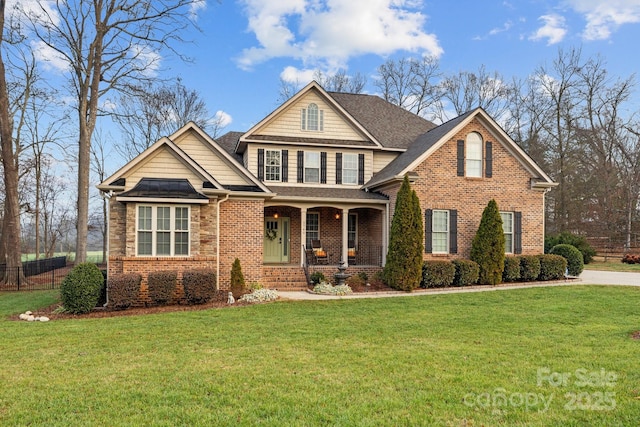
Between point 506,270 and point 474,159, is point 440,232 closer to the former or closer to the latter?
point 506,270

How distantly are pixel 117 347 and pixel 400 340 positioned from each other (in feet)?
16.2

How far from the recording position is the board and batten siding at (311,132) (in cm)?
1650

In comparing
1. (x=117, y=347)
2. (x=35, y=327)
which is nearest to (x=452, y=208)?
(x=117, y=347)

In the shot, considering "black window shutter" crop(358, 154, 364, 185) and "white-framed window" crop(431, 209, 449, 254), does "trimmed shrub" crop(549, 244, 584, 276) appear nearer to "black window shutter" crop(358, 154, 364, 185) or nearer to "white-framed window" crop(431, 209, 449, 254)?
"white-framed window" crop(431, 209, 449, 254)

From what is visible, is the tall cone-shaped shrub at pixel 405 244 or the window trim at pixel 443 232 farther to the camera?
the window trim at pixel 443 232

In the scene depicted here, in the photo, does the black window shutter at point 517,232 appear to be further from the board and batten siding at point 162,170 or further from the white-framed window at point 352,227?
the board and batten siding at point 162,170

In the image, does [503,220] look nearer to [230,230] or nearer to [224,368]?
[230,230]

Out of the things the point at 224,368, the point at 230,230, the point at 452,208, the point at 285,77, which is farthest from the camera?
the point at 285,77

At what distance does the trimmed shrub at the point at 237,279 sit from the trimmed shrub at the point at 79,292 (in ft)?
12.5

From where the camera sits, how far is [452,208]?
49.9 ft

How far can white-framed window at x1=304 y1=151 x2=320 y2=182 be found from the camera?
658 inches

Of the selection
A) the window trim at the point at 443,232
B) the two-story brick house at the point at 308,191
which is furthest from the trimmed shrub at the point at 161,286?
the window trim at the point at 443,232

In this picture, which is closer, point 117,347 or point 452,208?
point 117,347

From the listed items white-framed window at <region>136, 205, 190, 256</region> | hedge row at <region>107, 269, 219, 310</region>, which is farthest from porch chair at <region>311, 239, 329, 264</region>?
white-framed window at <region>136, 205, 190, 256</region>
